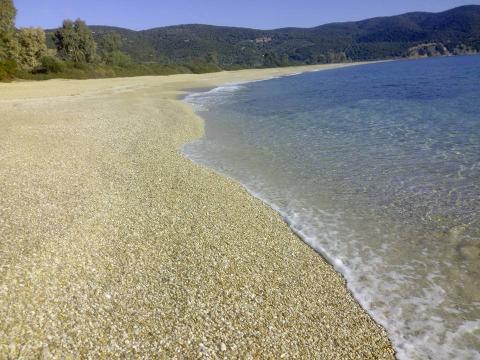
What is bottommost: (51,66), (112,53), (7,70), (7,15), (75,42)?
(7,70)

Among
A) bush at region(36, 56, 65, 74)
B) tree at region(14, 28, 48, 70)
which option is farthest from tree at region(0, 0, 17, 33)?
bush at region(36, 56, 65, 74)

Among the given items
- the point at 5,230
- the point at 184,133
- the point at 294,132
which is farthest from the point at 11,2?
the point at 5,230

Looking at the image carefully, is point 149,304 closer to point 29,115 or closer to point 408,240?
point 408,240

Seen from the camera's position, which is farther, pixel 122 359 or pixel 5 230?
pixel 5 230

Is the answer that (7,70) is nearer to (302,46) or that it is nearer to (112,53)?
(112,53)

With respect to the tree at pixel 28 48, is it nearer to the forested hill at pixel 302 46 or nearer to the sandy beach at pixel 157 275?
the sandy beach at pixel 157 275

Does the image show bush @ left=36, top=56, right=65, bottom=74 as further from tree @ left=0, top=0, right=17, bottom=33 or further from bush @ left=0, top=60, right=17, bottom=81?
bush @ left=0, top=60, right=17, bottom=81

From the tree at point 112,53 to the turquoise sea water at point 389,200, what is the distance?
2236 inches

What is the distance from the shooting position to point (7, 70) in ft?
133

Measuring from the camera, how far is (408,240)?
742cm

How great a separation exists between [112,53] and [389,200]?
2786 inches

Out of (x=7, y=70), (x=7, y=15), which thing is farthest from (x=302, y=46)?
(x=7, y=70)

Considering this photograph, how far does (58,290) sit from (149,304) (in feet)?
3.91

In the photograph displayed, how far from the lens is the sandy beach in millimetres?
4371
